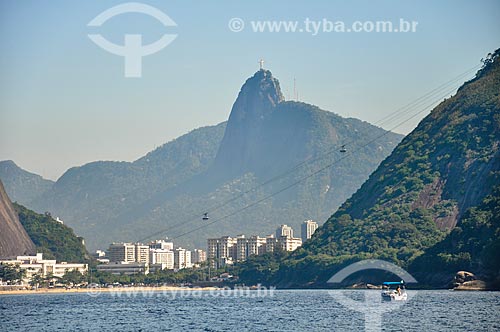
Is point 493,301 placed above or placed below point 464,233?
below

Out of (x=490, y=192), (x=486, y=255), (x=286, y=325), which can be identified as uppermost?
(x=490, y=192)

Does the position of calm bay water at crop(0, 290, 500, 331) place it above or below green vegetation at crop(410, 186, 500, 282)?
below

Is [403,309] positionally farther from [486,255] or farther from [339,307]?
[486,255]

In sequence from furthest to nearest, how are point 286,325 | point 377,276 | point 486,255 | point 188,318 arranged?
point 377,276, point 486,255, point 188,318, point 286,325

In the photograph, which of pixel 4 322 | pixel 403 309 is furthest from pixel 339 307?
pixel 4 322

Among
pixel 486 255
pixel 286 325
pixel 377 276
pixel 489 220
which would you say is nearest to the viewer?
pixel 286 325

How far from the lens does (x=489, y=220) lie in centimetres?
17400

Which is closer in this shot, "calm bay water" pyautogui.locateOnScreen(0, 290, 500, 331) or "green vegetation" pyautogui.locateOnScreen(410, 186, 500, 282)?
"calm bay water" pyautogui.locateOnScreen(0, 290, 500, 331)

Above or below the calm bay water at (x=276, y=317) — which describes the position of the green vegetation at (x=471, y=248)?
above

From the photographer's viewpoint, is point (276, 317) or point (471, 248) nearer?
point (276, 317)

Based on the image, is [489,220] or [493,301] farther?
[489,220]

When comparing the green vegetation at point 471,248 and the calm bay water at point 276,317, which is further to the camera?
the green vegetation at point 471,248

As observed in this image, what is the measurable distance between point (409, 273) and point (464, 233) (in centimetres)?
1289

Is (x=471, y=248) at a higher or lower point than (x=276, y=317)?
higher
